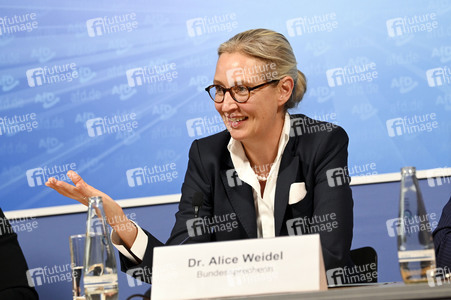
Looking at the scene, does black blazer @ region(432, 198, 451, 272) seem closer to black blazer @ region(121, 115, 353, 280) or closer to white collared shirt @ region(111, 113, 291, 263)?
black blazer @ region(121, 115, 353, 280)

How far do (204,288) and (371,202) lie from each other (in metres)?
1.89

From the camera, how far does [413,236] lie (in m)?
1.30

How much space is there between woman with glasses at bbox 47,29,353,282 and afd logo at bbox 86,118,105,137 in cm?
94

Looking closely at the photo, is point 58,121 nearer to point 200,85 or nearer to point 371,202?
point 200,85

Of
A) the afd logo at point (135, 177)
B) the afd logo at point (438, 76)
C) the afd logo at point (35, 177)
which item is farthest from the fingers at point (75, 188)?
the afd logo at point (438, 76)

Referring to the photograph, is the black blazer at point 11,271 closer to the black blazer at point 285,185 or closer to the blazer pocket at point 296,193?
the black blazer at point 285,185

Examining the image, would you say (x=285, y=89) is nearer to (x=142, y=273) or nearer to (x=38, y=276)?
(x=142, y=273)

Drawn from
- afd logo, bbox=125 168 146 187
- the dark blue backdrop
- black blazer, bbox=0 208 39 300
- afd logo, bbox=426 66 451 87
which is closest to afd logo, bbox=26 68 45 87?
the dark blue backdrop

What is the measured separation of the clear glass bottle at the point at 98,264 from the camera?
1379 mm

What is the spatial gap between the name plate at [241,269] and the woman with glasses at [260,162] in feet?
2.32

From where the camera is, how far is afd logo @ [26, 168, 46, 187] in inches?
125

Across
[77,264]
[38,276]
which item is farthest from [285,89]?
[38,276]

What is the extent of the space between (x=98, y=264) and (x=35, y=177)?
6.28ft

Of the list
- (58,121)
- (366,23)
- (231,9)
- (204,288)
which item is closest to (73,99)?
(58,121)
